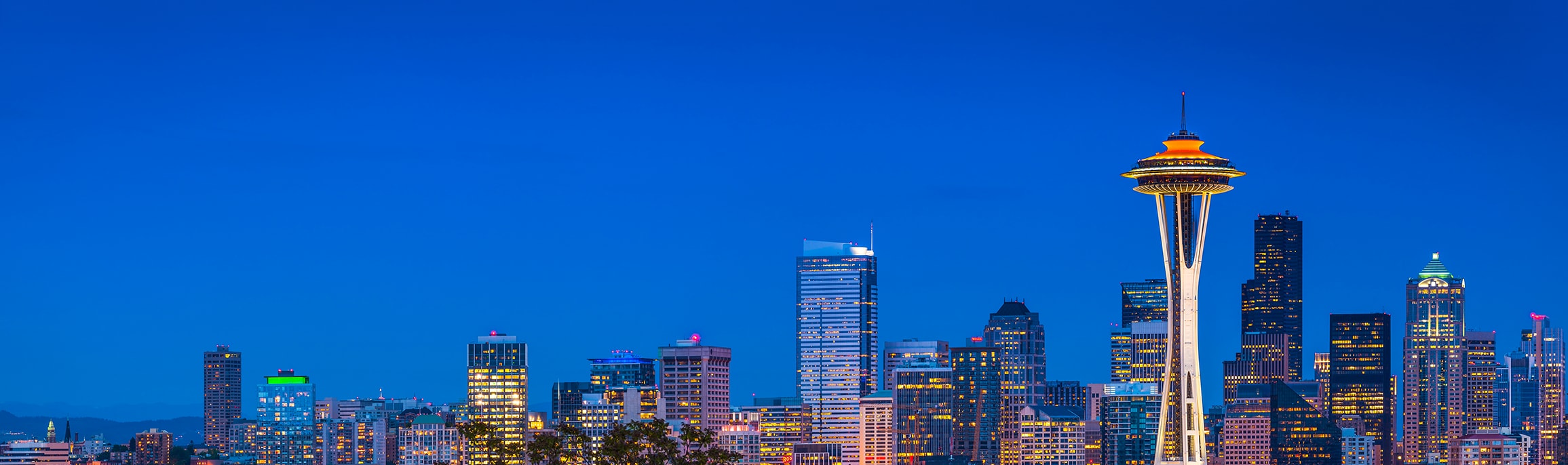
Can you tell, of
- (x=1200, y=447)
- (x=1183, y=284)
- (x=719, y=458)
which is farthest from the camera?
(x=1200, y=447)

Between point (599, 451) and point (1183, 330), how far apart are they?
10518 cm

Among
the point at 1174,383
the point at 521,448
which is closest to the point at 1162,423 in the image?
the point at 1174,383

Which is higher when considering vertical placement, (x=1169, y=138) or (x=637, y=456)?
(x=1169, y=138)

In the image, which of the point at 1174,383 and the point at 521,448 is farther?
the point at 1174,383

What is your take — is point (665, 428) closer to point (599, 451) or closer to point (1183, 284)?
point (599, 451)

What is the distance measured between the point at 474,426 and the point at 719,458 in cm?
580

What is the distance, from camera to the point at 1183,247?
151m

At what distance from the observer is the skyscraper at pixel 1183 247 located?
151m

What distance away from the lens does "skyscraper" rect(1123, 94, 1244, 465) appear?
151375mm

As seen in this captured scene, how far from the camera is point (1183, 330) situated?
151750 millimetres

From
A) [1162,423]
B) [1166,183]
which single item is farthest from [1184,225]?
[1162,423]

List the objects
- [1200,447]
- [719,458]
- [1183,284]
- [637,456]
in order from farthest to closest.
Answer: [1200,447] → [1183,284] → [637,456] → [719,458]

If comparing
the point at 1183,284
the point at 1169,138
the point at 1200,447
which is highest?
the point at 1169,138

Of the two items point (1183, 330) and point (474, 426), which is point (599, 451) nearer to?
point (474, 426)
